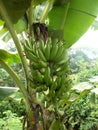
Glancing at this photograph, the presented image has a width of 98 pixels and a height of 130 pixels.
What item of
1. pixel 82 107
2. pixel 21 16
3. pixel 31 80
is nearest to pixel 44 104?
pixel 31 80

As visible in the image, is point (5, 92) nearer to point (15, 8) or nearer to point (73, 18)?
point (15, 8)

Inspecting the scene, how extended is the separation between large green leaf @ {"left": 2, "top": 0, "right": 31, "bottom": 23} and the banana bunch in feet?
0.70

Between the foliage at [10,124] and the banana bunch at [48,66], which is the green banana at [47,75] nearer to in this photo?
the banana bunch at [48,66]

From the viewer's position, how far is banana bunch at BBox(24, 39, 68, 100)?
129 cm

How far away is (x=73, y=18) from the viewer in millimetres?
1752

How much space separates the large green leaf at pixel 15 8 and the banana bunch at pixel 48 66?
214mm

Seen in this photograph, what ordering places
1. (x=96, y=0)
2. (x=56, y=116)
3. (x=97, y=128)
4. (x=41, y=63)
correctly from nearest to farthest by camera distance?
(x=41, y=63), (x=56, y=116), (x=96, y=0), (x=97, y=128)

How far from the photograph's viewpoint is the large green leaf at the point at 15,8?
1451mm

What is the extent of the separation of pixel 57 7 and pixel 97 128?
69.2 inches

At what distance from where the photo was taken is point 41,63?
1.29m

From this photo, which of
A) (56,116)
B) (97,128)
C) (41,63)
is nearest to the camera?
(41,63)

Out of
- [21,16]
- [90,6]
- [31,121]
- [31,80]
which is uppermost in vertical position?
[90,6]

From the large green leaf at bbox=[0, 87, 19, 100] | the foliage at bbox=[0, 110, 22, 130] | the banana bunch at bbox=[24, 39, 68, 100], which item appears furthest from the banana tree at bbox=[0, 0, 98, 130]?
the foliage at bbox=[0, 110, 22, 130]

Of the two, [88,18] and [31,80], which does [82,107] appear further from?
[31,80]
